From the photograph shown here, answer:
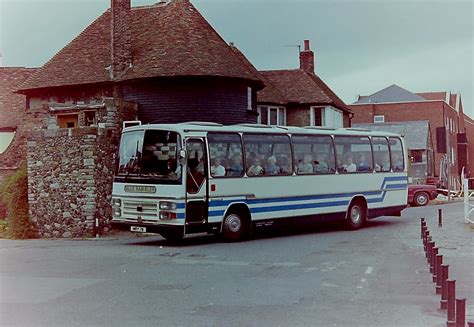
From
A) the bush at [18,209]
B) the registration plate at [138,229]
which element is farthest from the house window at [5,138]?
the registration plate at [138,229]

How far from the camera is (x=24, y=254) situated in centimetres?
A: 1686

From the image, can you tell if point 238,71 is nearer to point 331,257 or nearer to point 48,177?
point 48,177

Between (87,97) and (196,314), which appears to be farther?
(87,97)

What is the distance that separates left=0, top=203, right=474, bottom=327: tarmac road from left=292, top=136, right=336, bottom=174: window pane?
2.64 meters

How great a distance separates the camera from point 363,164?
22.9m

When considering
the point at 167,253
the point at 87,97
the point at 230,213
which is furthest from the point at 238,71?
the point at 167,253

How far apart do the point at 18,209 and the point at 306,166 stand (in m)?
10.7

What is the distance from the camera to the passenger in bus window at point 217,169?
59.5 ft

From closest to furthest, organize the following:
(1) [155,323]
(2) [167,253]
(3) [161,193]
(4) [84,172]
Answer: (1) [155,323] < (2) [167,253] < (3) [161,193] < (4) [84,172]

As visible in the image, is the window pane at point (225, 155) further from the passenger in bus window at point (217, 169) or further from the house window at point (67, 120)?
the house window at point (67, 120)

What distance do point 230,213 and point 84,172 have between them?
6.69m

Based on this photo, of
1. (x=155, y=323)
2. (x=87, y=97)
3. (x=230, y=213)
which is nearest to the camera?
(x=155, y=323)

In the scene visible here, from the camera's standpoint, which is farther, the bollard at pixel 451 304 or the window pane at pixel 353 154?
the window pane at pixel 353 154

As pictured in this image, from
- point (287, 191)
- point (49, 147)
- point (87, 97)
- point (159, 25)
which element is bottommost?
point (287, 191)
